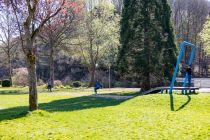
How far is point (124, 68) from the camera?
28828 millimetres

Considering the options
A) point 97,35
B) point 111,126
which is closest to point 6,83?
point 97,35

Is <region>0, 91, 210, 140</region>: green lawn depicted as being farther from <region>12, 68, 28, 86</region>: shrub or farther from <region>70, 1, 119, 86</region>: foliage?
<region>12, 68, 28, 86</region>: shrub

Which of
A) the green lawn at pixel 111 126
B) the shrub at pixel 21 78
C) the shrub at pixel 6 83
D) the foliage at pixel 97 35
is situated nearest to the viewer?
the green lawn at pixel 111 126

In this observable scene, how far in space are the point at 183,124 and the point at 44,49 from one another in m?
49.9

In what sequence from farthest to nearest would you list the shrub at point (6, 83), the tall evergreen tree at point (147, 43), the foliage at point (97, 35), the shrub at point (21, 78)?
the shrub at point (21, 78) < the shrub at point (6, 83) < the foliage at point (97, 35) < the tall evergreen tree at point (147, 43)

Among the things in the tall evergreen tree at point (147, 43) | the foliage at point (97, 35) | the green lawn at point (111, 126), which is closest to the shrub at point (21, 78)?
the foliage at point (97, 35)

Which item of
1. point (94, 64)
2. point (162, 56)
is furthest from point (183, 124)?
point (94, 64)

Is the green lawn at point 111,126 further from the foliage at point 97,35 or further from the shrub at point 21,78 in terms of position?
the shrub at point 21,78

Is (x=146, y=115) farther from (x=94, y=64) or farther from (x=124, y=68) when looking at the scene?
(x=94, y=64)

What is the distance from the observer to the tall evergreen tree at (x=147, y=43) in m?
27.8

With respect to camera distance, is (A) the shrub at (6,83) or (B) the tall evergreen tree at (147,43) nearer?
(B) the tall evergreen tree at (147,43)

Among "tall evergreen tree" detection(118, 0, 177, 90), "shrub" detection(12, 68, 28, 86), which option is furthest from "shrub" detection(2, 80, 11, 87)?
"tall evergreen tree" detection(118, 0, 177, 90)

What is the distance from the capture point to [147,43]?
28.0 m

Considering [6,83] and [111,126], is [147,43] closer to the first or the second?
[111,126]
